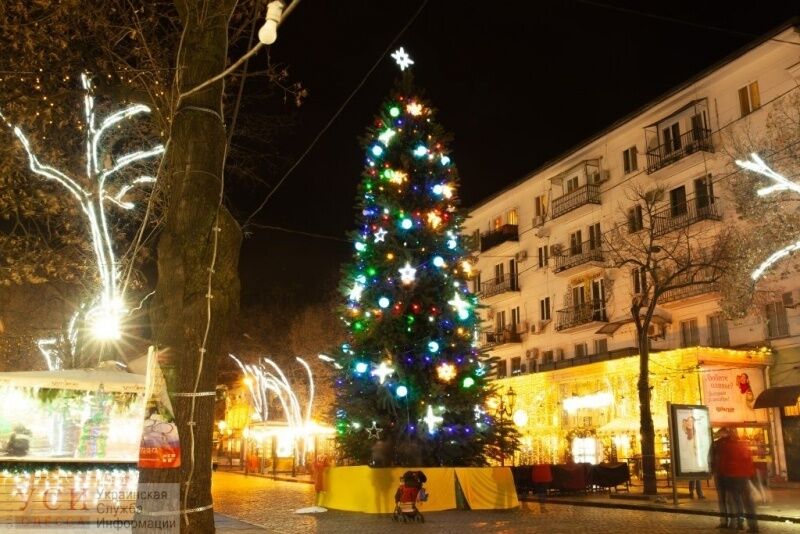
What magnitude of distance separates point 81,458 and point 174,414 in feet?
31.3

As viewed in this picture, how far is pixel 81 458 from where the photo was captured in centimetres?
1415

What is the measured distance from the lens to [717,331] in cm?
2809

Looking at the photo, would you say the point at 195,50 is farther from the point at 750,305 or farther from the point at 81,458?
the point at 750,305

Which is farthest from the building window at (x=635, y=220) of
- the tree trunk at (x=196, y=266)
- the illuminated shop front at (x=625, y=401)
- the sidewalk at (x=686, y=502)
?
the tree trunk at (x=196, y=266)

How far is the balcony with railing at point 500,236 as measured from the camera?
4062 cm

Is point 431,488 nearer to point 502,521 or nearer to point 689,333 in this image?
point 502,521

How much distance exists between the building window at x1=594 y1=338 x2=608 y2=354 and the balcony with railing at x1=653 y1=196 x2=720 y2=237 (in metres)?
6.18

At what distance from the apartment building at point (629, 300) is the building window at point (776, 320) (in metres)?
0.05

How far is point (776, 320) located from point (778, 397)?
2.77 meters

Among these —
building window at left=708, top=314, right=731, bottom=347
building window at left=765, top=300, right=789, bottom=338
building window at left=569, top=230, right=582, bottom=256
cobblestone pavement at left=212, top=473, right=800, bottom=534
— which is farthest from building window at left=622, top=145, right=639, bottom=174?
cobblestone pavement at left=212, top=473, right=800, bottom=534

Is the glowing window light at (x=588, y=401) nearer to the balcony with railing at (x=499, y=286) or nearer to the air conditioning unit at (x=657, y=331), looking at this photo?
the air conditioning unit at (x=657, y=331)

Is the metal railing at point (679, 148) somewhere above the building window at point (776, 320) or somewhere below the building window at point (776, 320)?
above

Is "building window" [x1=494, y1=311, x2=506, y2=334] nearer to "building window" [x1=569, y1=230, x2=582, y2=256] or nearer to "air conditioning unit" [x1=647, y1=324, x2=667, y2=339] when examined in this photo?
"building window" [x1=569, y1=230, x2=582, y2=256]

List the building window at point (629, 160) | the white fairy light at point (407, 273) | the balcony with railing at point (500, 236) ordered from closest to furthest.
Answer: the white fairy light at point (407, 273) < the building window at point (629, 160) < the balcony with railing at point (500, 236)
